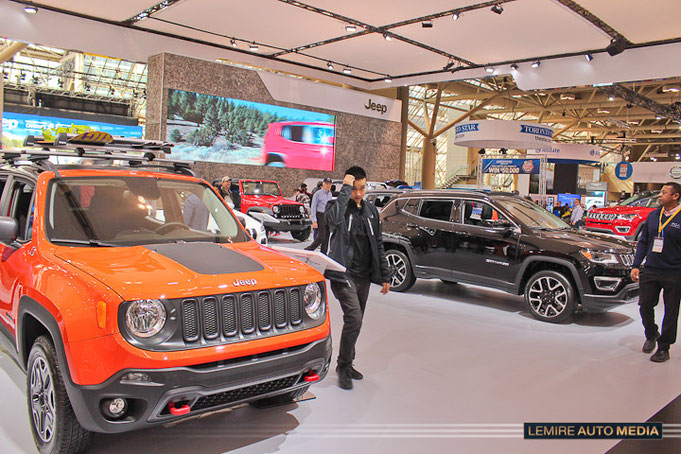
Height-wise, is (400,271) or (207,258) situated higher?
(207,258)

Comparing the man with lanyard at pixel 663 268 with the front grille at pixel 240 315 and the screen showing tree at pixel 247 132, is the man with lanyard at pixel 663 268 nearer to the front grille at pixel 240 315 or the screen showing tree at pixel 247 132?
the front grille at pixel 240 315

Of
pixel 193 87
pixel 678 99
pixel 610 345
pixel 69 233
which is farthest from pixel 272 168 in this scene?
pixel 678 99

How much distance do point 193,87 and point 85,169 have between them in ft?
40.7

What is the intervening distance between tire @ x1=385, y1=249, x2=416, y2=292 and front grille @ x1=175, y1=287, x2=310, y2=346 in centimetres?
503

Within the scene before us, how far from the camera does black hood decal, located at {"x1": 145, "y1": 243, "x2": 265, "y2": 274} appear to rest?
2855mm

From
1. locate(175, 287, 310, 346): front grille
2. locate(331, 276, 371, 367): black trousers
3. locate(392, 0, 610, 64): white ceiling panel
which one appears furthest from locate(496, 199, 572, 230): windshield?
locate(392, 0, 610, 64): white ceiling panel

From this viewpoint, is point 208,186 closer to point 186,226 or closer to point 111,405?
point 186,226

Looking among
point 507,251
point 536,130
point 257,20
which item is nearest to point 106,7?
point 257,20

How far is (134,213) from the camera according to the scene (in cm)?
351

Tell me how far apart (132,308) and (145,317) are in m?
0.09

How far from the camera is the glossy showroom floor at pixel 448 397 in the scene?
317 cm

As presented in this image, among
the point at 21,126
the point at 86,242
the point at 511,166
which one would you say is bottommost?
the point at 86,242

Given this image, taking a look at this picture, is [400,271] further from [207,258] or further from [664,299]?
[207,258]

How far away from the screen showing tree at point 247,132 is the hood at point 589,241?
10.1 meters
